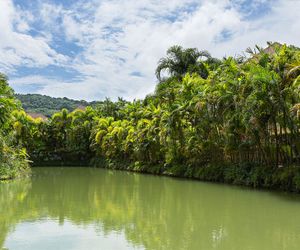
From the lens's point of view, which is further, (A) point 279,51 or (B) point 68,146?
(B) point 68,146

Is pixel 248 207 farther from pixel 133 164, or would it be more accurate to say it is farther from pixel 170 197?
pixel 133 164

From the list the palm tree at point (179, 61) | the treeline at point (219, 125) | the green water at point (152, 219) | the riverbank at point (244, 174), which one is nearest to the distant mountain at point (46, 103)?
the treeline at point (219, 125)

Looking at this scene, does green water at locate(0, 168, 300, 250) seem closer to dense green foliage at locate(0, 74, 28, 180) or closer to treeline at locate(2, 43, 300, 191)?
treeline at locate(2, 43, 300, 191)

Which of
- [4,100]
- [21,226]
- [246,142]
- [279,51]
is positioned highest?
[279,51]

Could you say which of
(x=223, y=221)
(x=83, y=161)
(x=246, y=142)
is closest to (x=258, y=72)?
(x=246, y=142)

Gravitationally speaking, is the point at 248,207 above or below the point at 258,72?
below

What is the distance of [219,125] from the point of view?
22.5 m

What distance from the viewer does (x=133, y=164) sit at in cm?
3438

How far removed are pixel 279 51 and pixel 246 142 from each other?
4683 millimetres

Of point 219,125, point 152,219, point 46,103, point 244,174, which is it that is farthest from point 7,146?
point 46,103

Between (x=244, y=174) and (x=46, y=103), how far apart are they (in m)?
84.8

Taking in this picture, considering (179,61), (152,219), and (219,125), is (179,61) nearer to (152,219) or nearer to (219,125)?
(219,125)

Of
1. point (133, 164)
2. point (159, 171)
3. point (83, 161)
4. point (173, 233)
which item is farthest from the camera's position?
point (83, 161)

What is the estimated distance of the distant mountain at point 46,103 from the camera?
92.3 metres
